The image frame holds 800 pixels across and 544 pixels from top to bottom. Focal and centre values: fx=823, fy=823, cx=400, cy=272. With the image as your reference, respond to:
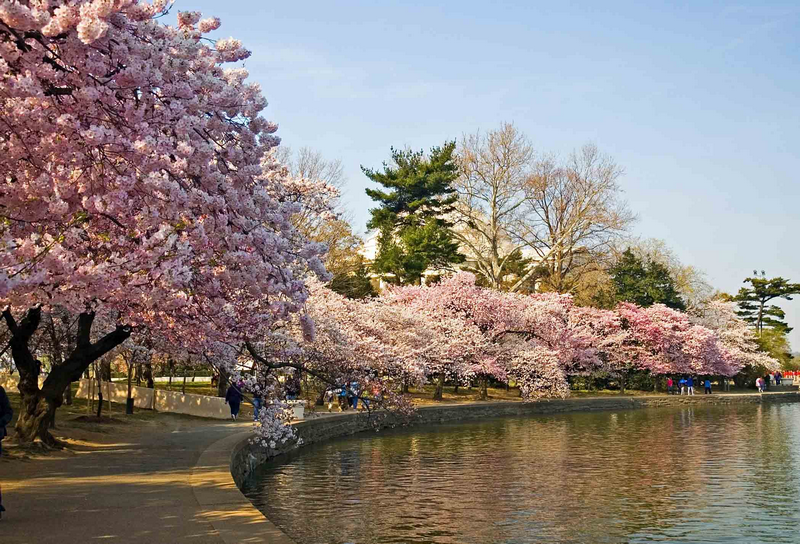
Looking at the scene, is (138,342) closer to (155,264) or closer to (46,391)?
(46,391)

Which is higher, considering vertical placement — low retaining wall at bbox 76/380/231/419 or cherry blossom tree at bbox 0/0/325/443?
cherry blossom tree at bbox 0/0/325/443

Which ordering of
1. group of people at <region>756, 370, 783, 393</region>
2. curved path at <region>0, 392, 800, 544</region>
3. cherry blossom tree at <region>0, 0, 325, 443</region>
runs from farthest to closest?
group of people at <region>756, 370, 783, 393</region>, curved path at <region>0, 392, 800, 544</region>, cherry blossom tree at <region>0, 0, 325, 443</region>

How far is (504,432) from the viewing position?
29109mm

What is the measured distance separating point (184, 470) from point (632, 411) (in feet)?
111

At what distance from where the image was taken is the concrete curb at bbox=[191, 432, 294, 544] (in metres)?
8.44

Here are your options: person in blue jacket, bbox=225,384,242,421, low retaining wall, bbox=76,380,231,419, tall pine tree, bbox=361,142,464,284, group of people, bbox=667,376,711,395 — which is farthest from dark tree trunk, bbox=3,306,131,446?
group of people, bbox=667,376,711,395

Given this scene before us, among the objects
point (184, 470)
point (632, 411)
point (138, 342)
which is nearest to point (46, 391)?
point (184, 470)

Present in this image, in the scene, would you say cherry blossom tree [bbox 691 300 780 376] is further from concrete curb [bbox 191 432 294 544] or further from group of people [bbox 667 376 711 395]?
concrete curb [bbox 191 432 294 544]

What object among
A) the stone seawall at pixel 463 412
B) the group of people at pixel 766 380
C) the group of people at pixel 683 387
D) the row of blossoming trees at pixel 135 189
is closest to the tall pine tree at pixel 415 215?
the stone seawall at pixel 463 412

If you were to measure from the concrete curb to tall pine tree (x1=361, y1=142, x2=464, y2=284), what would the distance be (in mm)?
32852

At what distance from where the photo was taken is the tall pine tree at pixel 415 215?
157 feet

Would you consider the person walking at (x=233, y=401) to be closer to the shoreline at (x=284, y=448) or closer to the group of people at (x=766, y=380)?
the shoreline at (x=284, y=448)

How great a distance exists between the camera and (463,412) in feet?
116

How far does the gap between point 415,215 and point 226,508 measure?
41987 millimetres
